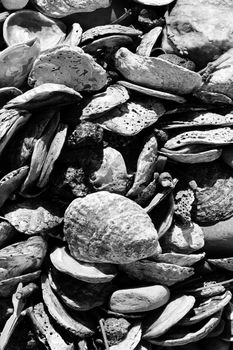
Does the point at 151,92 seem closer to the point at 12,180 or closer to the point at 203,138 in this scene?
the point at 203,138

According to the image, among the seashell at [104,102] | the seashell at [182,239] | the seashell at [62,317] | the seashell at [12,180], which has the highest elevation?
the seashell at [104,102]

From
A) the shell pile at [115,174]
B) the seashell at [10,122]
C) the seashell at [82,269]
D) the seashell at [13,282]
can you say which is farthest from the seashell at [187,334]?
the seashell at [10,122]

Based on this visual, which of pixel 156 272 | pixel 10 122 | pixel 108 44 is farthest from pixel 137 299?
pixel 108 44

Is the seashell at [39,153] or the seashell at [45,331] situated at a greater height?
the seashell at [39,153]

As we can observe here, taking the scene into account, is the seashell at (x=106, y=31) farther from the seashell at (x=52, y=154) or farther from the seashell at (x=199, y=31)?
the seashell at (x=52, y=154)

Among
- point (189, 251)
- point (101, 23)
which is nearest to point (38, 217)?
point (189, 251)

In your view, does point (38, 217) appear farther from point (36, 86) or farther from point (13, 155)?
point (36, 86)

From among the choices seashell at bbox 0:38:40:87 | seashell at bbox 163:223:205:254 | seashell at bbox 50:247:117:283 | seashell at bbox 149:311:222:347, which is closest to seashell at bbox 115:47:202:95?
seashell at bbox 0:38:40:87
